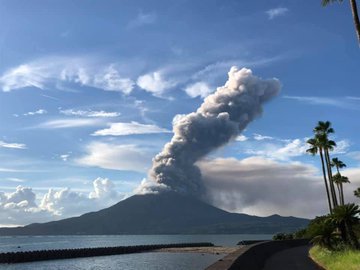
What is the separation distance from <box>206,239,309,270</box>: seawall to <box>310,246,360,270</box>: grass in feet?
15.4

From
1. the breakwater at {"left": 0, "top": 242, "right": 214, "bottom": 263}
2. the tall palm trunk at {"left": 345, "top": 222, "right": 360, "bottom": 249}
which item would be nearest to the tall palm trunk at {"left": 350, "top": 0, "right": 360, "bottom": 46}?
the tall palm trunk at {"left": 345, "top": 222, "right": 360, "bottom": 249}

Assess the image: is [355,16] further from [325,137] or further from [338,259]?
[325,137]

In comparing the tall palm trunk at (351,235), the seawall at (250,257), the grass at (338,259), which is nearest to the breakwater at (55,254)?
the seawall at (250,257)

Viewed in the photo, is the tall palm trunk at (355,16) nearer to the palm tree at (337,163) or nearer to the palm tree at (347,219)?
the palm tree at (347,219)

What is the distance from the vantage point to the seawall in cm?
2572

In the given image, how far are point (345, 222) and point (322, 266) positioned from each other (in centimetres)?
722

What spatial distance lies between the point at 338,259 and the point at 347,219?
8066 millimetres

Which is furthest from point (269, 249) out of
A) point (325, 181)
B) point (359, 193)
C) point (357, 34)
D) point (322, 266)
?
point (359, 193)

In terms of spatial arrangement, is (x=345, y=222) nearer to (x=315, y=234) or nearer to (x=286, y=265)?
(x=315, y=234)

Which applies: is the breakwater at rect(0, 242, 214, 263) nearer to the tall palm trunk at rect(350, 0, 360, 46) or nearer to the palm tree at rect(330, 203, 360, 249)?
the palm tree at rect(330, 203, 360, 249)

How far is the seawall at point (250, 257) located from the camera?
84.4 ft

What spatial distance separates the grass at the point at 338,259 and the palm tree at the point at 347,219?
2.18 metres

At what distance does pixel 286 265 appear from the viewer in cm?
3534

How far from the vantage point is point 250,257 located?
3447 cm
